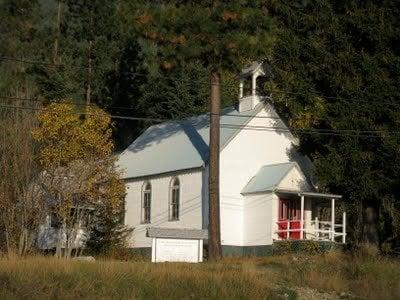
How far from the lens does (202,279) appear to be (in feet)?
87.8

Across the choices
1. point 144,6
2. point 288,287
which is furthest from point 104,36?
point 288,287

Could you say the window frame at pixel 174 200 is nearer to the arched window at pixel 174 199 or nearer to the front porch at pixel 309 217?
the arched window at pixel 174 199

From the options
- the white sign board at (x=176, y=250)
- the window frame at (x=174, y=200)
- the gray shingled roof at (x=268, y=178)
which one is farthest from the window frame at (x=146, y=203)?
the white sign board at (x=176, y=250)

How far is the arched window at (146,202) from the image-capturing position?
163ft

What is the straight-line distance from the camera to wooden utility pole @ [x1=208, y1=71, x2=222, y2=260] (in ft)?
127

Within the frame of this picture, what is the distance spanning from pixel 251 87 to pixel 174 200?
291 inches

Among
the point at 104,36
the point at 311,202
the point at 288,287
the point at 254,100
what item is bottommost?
the point at 288,287

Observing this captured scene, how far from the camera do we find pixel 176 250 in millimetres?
36344

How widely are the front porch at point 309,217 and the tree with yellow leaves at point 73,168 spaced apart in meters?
8.12

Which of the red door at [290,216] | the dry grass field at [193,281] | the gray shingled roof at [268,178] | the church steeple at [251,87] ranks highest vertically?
the church steeple at [251,87]

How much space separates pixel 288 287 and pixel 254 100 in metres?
21.3

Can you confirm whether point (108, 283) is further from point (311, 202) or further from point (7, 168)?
point (311, 202)

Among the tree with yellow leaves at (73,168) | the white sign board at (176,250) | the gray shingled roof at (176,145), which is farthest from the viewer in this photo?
the gray shingled roof at (176,145)

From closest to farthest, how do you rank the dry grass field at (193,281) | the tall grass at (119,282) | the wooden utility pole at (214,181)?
the tall grass at (119,282) → the dry grass field at (193,281) → the wooden utility pole at (214,181)
